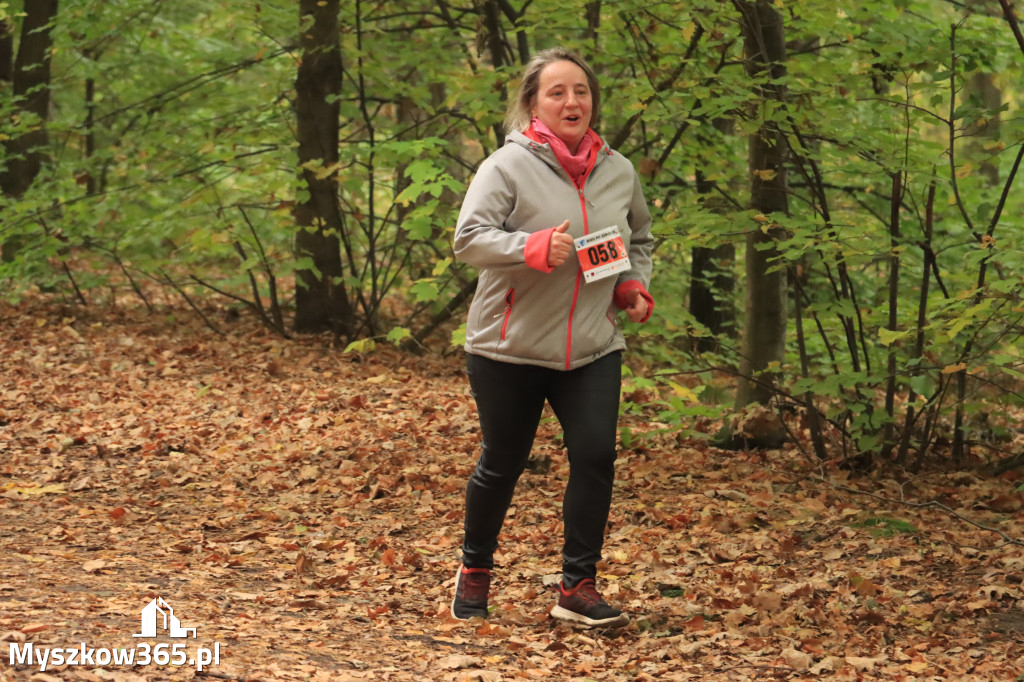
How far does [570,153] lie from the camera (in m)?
3.63

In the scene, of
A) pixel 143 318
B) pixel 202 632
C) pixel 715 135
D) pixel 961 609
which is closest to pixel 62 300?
pixel 143 318

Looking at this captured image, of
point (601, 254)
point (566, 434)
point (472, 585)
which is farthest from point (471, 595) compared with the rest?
point (601, 254)

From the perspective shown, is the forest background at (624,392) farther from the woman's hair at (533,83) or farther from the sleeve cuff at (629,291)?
the woman's hair at (533,83)

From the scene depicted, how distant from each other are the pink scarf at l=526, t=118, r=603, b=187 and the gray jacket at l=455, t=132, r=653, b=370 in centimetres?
3

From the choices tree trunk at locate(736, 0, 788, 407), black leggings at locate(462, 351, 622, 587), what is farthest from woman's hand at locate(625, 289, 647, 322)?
tree trunk at locate(736, 0, 788, 407)

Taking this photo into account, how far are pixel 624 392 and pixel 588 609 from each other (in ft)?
14.4

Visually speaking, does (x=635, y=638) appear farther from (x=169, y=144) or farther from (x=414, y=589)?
(x=169, y=144)

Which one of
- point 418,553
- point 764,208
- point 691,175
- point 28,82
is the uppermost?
point 28,82

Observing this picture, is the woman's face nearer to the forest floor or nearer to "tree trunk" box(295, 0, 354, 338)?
the forest floor

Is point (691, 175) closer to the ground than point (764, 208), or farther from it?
farther from it

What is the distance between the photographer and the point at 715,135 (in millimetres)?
7180

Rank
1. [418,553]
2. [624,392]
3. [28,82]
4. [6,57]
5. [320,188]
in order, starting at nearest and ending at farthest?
[418,553], [624,392], [320,188], [28,82], [6,57]

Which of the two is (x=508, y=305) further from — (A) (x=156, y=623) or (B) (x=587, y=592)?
(A) (x=156, y=623)

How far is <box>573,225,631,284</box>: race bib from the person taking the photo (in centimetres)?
342
